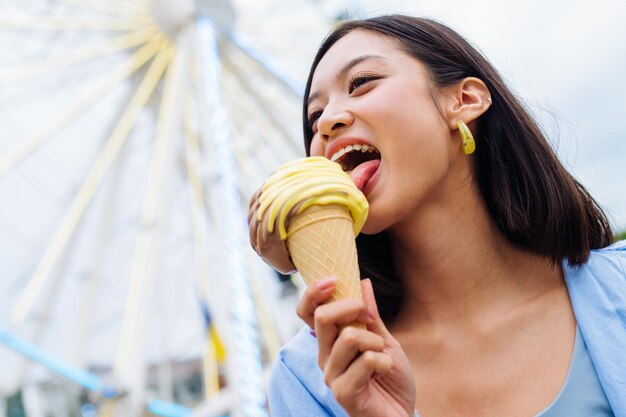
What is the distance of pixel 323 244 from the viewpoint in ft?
2.88

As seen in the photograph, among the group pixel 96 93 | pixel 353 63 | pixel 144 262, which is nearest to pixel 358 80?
pixel 353 63

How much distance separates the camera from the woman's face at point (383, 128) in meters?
1.00

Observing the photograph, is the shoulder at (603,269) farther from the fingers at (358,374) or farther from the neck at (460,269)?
the fingers at (358,374)

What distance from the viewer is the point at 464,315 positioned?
3.61ft

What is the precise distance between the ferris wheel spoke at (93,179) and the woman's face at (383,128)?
16.8 feet

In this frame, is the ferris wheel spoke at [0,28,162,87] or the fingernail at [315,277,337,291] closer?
the fingernail at [315,277,337,291]

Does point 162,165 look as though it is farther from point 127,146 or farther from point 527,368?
point 527,368

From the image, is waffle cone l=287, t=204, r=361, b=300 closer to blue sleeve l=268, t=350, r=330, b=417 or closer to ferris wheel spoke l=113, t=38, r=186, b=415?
blue sleeve l=268, t=350, r=330, b=417

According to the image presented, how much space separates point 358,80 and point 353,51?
0.08 m

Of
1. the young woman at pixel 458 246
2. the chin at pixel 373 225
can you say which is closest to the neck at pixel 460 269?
the young woman at pixel 458 246

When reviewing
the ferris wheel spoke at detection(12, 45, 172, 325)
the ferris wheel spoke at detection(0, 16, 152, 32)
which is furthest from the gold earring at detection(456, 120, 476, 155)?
the ferris wheel spoke at detection(0, 16, 152, 32)

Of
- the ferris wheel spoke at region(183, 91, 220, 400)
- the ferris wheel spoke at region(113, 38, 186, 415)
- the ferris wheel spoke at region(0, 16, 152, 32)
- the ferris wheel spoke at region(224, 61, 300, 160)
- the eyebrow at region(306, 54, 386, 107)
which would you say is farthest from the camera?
the ferris wheel spoke at region(224, 61, 300, 160)

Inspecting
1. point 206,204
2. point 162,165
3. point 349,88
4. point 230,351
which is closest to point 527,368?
point 349,88

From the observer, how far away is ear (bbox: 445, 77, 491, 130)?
3.73 ft
